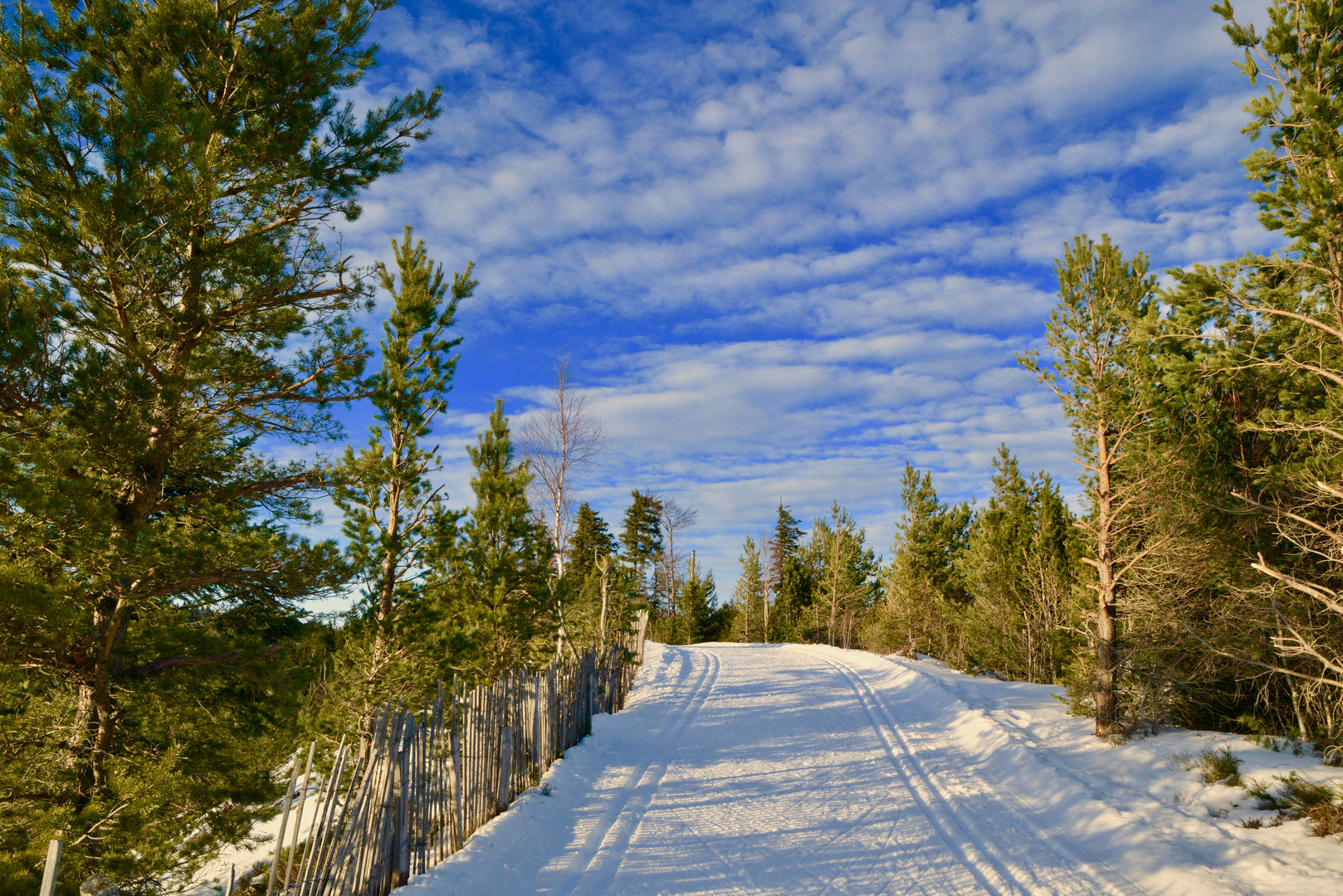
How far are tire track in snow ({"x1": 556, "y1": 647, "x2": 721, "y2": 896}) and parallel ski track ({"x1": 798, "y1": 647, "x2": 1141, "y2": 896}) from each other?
2.94 meters

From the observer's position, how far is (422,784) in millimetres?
5422

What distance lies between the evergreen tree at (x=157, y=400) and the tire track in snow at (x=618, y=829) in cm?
373

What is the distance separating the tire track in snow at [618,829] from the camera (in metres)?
5.09

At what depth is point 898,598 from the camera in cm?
2791

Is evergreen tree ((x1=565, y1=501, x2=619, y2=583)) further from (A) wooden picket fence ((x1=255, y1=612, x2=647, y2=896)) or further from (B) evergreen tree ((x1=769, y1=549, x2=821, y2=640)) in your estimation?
(A) wooden picket fence ((x1=255, y1=612, x2=647, y2=896))

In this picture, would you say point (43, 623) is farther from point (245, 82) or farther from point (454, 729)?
point (245, 82)

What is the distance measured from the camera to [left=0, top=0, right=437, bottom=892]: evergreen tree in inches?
201

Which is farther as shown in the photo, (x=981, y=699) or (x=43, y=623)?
(x=981, y=699)

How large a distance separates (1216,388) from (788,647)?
23676 mm

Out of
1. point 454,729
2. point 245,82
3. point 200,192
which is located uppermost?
point 245,82

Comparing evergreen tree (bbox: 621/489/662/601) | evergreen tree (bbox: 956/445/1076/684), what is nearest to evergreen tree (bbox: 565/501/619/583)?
evergreen tree (bbox: 621/489/662/601)

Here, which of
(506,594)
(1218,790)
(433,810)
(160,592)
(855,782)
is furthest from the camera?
(506,594)

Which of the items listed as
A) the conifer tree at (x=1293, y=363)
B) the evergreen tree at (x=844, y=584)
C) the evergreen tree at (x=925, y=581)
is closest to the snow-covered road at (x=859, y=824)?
the conifer tree at (x=1293, y=363)

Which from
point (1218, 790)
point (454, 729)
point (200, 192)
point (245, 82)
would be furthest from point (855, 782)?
point (245, 82)
